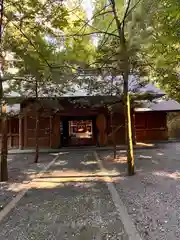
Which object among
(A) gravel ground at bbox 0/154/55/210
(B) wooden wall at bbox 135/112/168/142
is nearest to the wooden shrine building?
(B) wooden wall at bbox 135/112/168/142

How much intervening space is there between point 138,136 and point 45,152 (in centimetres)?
675

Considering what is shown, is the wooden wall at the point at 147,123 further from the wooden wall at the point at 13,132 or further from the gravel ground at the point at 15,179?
the gravel ground at the point at 15,179

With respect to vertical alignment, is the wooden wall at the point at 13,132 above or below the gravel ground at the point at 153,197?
above

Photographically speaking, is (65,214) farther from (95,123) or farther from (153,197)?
(95,123)

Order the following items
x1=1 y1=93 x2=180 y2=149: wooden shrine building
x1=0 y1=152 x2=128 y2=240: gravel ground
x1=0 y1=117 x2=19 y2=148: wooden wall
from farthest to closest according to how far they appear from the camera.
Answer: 1. x1=0 y1=117 x2=19 y2=148: wooden wall
2. x1=1 y1=93 x2=180 y2=149: wooden shrine building
3. x1=0 y1=152 x2=128 y2=240: gravel ground

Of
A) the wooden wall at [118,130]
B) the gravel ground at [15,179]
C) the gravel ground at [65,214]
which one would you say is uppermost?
the wooden wall at [118,130]

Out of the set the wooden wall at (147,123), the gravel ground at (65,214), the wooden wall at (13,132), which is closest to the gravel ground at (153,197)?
the gravel ground at (65,214)

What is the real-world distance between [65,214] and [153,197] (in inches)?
76.3

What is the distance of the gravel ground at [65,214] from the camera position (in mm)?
3580

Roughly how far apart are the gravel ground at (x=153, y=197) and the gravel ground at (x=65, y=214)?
0.39 m

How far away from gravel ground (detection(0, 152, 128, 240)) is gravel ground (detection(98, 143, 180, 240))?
39 cm

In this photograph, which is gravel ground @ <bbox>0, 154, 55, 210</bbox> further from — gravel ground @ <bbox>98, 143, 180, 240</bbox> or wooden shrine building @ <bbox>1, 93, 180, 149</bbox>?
wooden shrine building @ <bbox>1, 93, 180, 149</bbox>

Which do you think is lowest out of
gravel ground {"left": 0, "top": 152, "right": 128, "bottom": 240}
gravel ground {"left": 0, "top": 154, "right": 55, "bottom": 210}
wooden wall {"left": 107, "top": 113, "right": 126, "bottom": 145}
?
gravel ground {"left": 0, "top": 152, "right": 128, "bottom": 240}

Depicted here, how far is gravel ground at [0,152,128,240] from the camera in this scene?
358 cm
